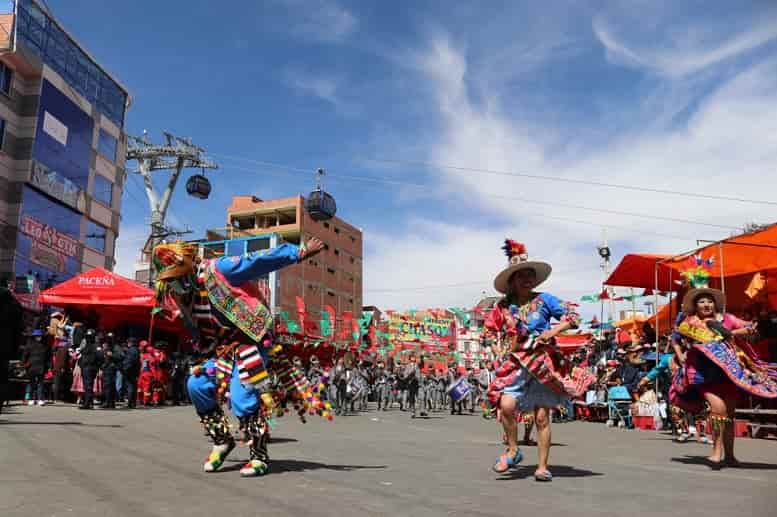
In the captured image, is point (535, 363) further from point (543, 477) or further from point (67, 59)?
point (67, 59)

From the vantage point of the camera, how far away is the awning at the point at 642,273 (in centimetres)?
1394

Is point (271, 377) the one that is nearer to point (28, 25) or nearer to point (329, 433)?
point (329, 433)

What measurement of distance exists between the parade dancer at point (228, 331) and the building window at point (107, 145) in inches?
1353

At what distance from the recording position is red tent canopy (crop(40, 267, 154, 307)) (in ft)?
55.7

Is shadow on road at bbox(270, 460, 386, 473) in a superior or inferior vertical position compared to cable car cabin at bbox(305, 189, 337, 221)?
inferior

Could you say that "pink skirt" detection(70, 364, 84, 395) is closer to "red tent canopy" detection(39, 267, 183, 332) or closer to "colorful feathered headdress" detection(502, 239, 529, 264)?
"red tent canopy" detection(39, 267, 183, 332)

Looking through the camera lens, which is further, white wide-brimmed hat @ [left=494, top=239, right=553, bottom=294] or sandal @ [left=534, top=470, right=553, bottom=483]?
white wide-brimmed hat @ [left=494, top=239, right=553, bottom=294]

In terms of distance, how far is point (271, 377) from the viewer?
5520mm

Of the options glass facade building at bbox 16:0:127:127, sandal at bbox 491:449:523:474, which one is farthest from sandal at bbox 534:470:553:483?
glass facade building at bbox 16:0:127:127

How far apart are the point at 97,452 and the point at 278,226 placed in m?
64.8

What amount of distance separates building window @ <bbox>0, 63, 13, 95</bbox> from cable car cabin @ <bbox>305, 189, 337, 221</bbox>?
49.6ft

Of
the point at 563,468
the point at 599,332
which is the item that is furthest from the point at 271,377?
the point at 599,332

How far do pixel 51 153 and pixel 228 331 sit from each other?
1207 inches

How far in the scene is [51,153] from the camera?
31.4 m
